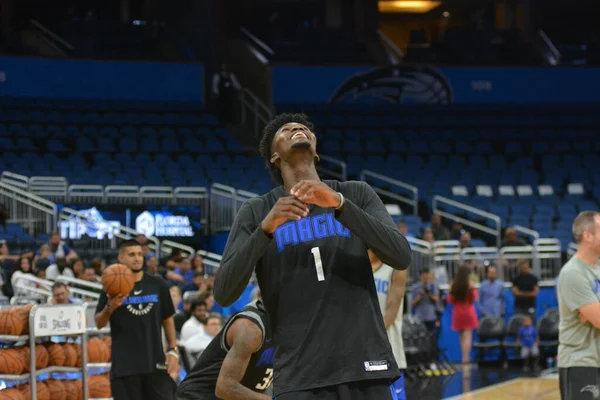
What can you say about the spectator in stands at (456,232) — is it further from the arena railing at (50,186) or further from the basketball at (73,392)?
the basketball at (73,392)

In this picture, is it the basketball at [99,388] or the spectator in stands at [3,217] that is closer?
the basketball at [99,388]

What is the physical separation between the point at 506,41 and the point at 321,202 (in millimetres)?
26251

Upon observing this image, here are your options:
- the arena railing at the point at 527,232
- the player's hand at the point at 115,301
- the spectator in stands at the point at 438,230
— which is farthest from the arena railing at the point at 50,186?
the player's hand at the point at 115,301

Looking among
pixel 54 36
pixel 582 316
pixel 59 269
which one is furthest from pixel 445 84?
pixel 582 316

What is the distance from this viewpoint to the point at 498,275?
17828mm

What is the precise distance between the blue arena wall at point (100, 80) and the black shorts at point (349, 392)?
71.3ft

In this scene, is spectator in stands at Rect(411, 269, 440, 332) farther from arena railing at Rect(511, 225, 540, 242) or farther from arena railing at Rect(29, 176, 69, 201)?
arena railing at Rect(29, 176, 69, 201)

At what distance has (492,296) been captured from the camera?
16.8 meters

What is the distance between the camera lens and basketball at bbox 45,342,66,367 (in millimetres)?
8891

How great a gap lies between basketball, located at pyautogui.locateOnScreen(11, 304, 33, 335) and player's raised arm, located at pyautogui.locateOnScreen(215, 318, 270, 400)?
3838 mm

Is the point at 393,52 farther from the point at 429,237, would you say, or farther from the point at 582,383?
the point at 582,383

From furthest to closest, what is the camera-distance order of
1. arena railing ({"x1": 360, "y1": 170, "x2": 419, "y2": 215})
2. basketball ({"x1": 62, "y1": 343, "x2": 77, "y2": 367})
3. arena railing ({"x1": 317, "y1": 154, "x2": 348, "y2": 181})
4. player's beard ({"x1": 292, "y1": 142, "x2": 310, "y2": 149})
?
arena railing ({"x1": 317, "y1": 154, "x2": 348, "y2": 181}), arena railing ({"x1": 360, "y1": 170, "x2": 419, "y2": 215}), basketball ({"x1": 62, "y1": 343, "x2": 77, "y2": 367}), player's beard ({"x1": 292, "y1": 142, "x2": 310, "y2": 149})

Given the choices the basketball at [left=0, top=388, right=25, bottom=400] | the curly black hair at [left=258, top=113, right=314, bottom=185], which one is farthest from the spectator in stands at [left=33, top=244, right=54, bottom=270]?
the curly black hair at [left=258, top=113, right=314, bottom=185]

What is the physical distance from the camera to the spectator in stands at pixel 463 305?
1608cm
